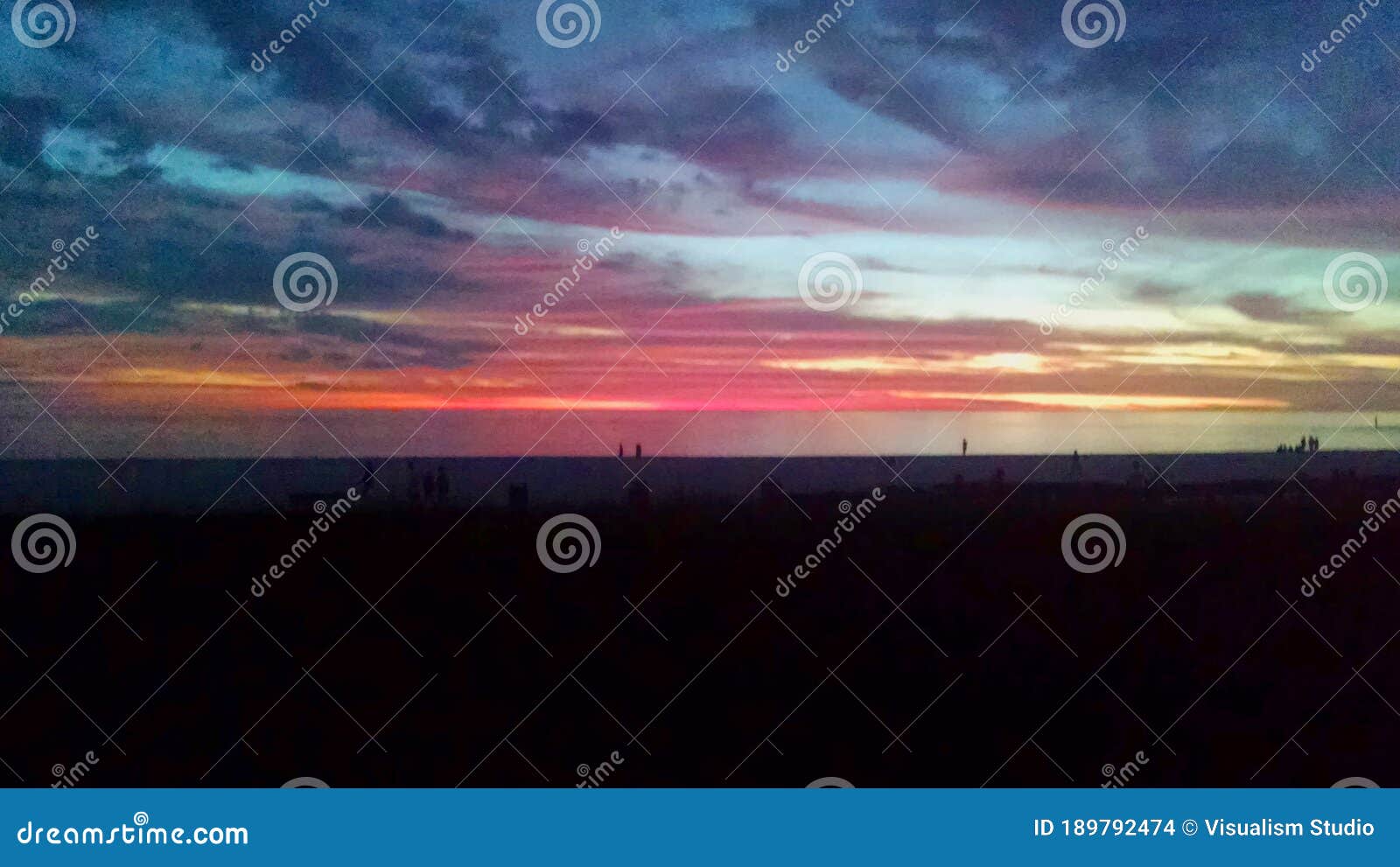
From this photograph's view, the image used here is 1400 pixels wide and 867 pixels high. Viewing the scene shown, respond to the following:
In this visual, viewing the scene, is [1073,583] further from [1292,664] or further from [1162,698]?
[1162,698]

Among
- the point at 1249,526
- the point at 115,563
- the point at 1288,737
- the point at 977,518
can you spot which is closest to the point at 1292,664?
the point at 1288,737

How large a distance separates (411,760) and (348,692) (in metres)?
3.05

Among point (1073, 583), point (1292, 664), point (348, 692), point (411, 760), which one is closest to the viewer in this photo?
point (411, 760)

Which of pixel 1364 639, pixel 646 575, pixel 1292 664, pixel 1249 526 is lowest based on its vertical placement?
pixel 1364 639

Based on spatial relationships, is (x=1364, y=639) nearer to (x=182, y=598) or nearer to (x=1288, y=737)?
(x=1288, y=737)

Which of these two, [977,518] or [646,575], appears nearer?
[646,575]

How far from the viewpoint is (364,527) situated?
3459 cm

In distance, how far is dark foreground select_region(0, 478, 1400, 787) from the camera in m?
12.7

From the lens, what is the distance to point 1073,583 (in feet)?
81.8

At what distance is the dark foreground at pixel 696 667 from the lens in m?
12.7

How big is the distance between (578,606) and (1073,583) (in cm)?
1137

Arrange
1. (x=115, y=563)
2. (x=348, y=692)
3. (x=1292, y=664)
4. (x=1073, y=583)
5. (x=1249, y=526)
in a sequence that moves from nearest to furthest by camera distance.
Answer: (x=348, y=692) → (x=1292, y=664) → (x=1073, y=583) → (x=115, y=563) → (x=1249, y=526)

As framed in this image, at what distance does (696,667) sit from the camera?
18328 millimetres

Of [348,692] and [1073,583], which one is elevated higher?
[1073,583]
